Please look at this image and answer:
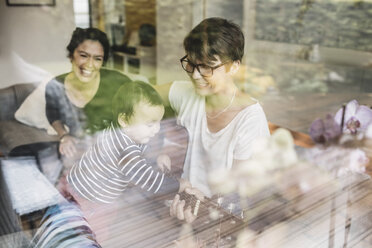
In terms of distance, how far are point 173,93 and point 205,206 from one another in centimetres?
28

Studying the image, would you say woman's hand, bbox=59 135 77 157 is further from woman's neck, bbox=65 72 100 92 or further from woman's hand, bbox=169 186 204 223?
woman's hand, bbox=169 186 204 223

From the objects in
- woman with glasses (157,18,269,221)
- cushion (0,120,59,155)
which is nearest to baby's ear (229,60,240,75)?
woman with glasses (157,18,269,221)

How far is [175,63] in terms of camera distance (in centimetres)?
88

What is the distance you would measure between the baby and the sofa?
22 cm

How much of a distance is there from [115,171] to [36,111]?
37 centimetres

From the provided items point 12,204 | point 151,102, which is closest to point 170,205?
point 151,102

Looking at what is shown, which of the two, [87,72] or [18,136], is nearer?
[87,72]

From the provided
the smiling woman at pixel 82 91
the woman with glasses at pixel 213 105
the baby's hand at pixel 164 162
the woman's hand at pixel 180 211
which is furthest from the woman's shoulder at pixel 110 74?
the woman's hand at pixel 180 211

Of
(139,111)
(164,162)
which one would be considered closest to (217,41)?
(139,111)

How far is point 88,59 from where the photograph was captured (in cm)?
85

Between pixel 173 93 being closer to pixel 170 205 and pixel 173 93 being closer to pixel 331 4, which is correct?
pixel 170 205

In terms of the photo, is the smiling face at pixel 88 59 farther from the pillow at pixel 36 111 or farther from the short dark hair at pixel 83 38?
the pillow at pixel 36 111

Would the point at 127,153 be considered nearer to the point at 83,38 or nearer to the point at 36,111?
the point at 83,38

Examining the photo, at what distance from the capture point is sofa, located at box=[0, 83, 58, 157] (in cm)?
105
